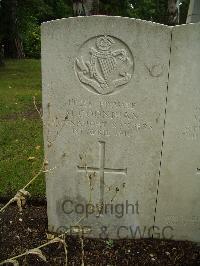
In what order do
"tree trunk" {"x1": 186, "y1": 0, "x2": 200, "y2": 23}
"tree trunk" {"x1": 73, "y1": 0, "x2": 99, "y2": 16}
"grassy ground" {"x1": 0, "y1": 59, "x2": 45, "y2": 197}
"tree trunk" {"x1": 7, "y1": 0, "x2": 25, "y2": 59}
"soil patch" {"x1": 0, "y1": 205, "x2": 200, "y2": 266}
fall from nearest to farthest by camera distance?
"soil patch" {"x1": 0, "y1": 205, "x2": 200, "y2": 266}, "grassy ground" {"x1": 0, "y1": 59, "x2": 45, "y2": 197}, "tree trunk" {"x1": 186, "y1": 0, "x2": 200, "y2": 23}, "tree trunk" {"x1": 73, "y1": 0, "x2": 99, "y2": 16}, "tree trunk" {"x1": 7, "y1": 0, "x2": 25, "y2": 59}

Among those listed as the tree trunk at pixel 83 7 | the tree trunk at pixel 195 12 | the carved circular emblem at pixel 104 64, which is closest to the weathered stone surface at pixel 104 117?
the carved circular emblem at pixel 104 64

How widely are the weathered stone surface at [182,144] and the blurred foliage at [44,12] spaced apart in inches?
474

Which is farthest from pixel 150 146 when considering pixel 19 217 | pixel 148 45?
pixel 19 217

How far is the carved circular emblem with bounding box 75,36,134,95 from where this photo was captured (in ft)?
10.6

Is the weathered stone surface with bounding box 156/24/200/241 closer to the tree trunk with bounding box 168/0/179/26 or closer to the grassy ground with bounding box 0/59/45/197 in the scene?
the grassy ground with bounding box 0/59/45/197

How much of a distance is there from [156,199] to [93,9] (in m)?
5.66

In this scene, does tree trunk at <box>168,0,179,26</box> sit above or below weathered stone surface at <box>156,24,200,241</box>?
above

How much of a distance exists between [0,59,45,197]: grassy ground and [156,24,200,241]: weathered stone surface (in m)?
1.67

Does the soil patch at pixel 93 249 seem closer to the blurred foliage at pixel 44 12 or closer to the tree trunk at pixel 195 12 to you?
the tree trunk at pixel 195 12

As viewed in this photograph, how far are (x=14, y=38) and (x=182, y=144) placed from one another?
21.1 meters

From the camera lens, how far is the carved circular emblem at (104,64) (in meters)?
3.24

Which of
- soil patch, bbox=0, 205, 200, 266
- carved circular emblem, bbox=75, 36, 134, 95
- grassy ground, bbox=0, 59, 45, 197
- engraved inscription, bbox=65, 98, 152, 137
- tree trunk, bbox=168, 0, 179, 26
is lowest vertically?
soil patch, bbox=0, 205, 200, 266

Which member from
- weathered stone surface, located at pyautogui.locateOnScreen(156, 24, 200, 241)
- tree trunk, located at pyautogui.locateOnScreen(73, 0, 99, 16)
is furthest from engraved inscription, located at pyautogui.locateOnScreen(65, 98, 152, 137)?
tree trunk, located at pyautogui.locateOnScreen(73, 0, 99, 16)

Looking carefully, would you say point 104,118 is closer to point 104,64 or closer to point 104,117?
point 104,117
